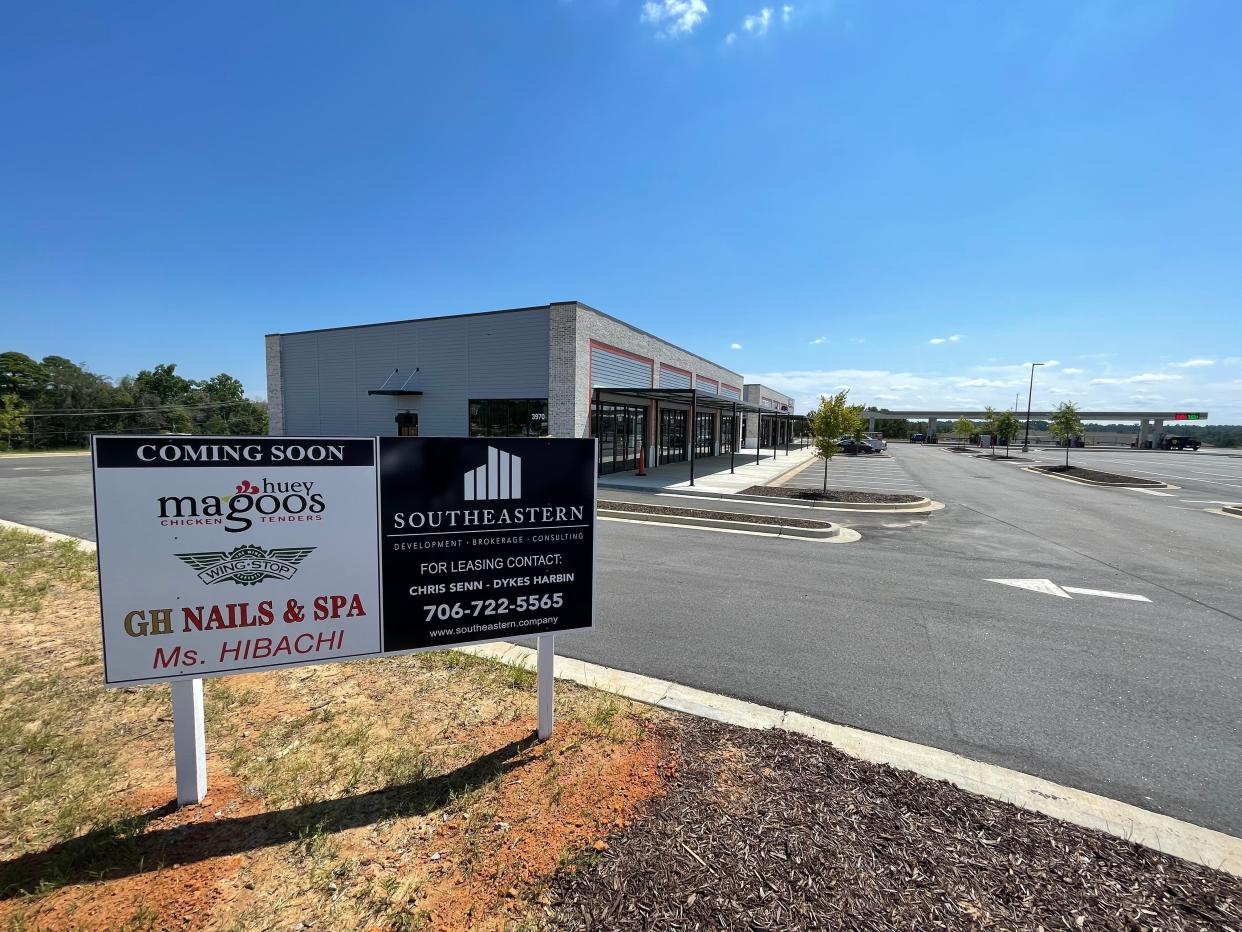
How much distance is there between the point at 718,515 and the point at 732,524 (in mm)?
650

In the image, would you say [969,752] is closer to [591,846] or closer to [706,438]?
[591,846]

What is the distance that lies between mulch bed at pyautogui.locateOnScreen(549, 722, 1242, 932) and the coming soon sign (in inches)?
51.2

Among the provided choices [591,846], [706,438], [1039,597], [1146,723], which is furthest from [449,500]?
[706,438]

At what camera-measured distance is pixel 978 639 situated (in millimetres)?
5352

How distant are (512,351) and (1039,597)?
18529 mm

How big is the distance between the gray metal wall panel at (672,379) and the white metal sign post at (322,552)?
2460 cm

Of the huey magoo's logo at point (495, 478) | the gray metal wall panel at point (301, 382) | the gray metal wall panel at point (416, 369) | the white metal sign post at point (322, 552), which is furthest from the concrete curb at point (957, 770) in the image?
the gray metal wall panel at point (301, 382)

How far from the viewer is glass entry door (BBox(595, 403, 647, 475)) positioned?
21812 mm

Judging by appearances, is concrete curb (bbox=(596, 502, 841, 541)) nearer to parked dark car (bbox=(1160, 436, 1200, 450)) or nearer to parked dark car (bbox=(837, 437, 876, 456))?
parked dark car (bbox=(837, 437, 876, 456))

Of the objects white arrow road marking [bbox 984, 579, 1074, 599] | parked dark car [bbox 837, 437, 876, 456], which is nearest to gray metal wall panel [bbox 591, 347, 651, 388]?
white arrow road marking [bbox 984, 579, 1074, 599]

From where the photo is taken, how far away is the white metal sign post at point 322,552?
8.14ft

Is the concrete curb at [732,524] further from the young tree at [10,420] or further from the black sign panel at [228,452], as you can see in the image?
the young tree at [10,420]

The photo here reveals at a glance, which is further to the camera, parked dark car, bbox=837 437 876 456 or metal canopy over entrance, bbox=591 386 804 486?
parked dark car, bbox=837 437 876 456

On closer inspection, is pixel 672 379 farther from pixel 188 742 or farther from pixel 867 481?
pixel 188 742
